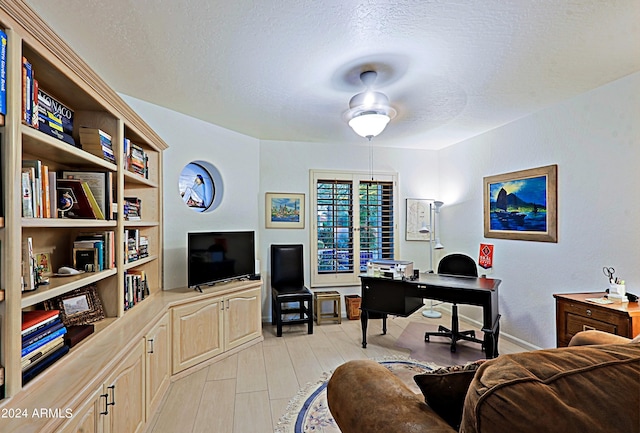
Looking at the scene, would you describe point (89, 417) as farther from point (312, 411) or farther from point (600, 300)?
point (600, 300)

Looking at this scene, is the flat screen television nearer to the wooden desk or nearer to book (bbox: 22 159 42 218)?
the wooden desk

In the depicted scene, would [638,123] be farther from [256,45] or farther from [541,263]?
[256,45]

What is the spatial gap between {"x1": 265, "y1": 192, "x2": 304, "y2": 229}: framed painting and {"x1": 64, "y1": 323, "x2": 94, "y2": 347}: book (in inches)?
112

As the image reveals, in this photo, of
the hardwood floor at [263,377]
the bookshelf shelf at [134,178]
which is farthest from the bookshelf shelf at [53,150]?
the hardwood floor at [263,377]

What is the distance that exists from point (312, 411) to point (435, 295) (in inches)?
64.7

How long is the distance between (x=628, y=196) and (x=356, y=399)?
9.46 feet

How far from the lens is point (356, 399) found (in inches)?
49.8

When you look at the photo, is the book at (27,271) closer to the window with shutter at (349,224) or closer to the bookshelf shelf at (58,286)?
the bookshelf shelf at (58,286)

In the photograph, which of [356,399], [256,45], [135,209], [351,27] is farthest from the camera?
[135,209]

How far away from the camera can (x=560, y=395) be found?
702 millimetres

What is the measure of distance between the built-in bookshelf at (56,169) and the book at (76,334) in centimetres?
5

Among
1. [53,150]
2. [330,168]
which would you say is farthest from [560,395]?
[330,168]

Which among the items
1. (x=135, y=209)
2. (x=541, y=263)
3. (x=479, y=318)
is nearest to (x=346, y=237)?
(x=479, y=318)

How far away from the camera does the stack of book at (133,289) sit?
2.45 m
